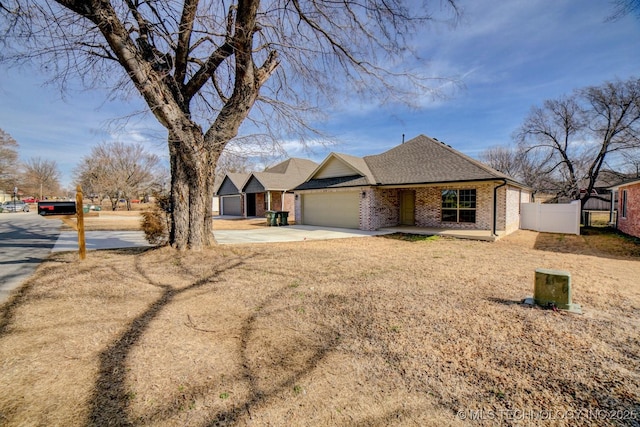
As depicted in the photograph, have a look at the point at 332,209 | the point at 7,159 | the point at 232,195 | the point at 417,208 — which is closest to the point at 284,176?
the point at 232,195

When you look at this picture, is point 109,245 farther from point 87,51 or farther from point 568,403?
point 568,403

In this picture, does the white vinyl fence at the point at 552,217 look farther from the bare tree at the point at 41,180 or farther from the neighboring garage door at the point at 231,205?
the bare tree at the point at 41,180

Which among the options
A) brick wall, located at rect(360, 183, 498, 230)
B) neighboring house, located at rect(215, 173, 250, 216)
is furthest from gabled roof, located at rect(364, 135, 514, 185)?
neighboring house, located at rect(215, 173, 250, 216)

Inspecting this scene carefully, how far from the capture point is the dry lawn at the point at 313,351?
2279 millimetres

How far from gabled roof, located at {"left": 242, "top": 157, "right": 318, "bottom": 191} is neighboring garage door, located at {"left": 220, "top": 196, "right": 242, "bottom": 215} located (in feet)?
8.42

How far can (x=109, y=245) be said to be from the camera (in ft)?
32.4

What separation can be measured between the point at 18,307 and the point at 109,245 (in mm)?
6199

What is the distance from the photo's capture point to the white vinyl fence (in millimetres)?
13673

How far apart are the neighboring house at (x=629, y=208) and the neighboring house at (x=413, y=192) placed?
409cm

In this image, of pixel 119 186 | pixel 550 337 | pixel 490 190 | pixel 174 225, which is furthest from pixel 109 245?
pixel 119 186

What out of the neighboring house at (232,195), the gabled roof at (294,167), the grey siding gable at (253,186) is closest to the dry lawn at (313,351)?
the grey siding gable at (253,186)

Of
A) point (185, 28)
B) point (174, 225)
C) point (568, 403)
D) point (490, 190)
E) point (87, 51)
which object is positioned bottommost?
point (568, 403)

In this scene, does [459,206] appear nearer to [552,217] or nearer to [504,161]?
[552,217]

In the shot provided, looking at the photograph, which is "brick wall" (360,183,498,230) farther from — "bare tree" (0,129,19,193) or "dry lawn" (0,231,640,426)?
"bare tree" (0,129,19,193)
